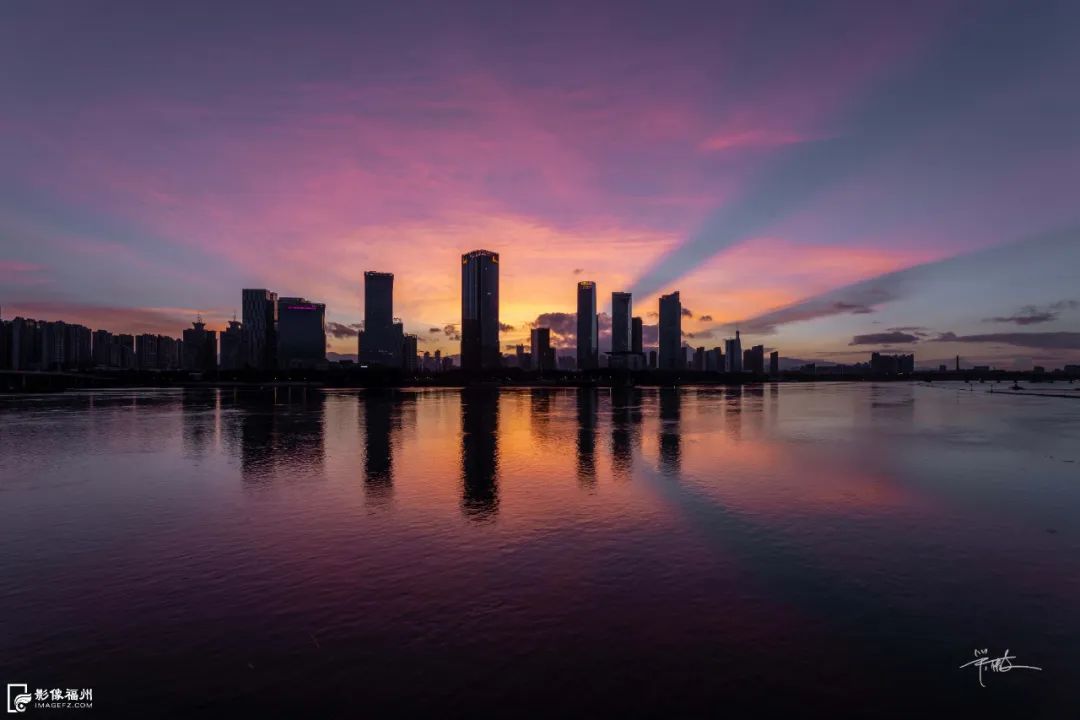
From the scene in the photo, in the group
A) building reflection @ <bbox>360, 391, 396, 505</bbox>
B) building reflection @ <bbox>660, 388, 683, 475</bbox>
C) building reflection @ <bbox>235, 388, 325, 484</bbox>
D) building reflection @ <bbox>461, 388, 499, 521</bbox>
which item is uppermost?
building reflection @ <bbox>235, 388, 325, 484</bbox>

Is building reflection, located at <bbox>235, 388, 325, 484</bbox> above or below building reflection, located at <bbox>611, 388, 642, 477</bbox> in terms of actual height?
above

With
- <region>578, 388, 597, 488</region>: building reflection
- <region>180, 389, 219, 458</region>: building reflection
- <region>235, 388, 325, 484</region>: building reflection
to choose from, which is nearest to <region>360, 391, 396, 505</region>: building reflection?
<region>235, 388, 325, 484</region>: building reflection

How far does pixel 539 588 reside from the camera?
18766mm

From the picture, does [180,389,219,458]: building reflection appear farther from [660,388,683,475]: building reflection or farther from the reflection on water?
[660,388,683,475]: building reflection

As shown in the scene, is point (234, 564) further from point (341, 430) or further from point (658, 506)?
point (341, 430)

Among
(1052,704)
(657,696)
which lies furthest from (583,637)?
(1052,704)

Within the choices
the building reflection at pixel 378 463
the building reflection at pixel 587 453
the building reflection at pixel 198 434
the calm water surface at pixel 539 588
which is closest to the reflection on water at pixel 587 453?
the building reflection at pixel 587 453

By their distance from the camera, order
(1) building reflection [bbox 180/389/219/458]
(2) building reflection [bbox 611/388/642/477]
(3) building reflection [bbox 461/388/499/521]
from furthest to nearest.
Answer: (1) building reflection [bbox 180/389/219/458], (2) building reflection [bbox 611/388/642/477], (3) building reflection [bbox 461/388/499/521]

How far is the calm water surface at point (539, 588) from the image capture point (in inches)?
514

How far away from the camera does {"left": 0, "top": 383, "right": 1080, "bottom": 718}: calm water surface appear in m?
13.0

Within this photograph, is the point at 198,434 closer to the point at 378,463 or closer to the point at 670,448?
the point at 378,463
